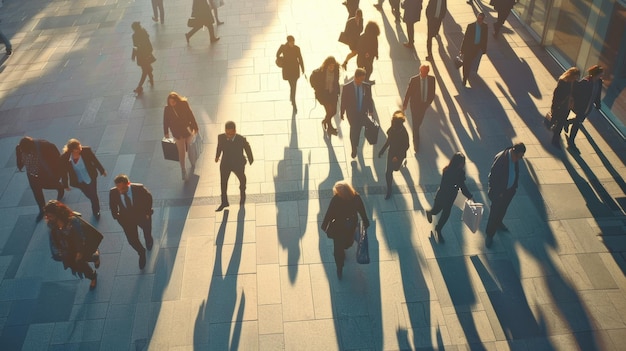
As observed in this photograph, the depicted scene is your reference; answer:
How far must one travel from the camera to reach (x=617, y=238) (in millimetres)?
7711

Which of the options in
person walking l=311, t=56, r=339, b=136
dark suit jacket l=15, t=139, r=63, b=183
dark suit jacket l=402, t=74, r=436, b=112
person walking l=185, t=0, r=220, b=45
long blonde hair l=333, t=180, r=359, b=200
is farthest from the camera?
person walking l=185, t=0, r=220, b=45

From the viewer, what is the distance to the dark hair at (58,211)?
6.05 m

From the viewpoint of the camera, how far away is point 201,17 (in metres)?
13.2

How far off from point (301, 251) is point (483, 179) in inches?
138

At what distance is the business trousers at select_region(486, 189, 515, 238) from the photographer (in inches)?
280

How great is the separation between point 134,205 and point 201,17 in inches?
309

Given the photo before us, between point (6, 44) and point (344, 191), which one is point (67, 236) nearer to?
point (344, 191)

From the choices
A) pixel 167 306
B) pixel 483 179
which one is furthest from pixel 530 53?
pixel 167 306

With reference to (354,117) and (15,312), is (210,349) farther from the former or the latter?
(354,117)

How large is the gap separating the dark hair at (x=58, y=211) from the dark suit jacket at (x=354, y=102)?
15.2ft

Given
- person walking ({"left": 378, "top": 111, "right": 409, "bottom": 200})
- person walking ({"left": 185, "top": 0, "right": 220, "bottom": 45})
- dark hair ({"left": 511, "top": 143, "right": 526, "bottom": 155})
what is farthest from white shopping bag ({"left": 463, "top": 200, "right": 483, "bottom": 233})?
person walking ({"left": 185, "top": 0, "right": 220, "bottom": 45})

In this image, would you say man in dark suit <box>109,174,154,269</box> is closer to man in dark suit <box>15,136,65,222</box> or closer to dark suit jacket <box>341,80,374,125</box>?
man in dark suit <box>15,136,65,222</box>

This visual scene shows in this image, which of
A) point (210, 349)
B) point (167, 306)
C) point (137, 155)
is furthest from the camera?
point (137, 155)

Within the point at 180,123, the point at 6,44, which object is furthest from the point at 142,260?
the point at 6,44
